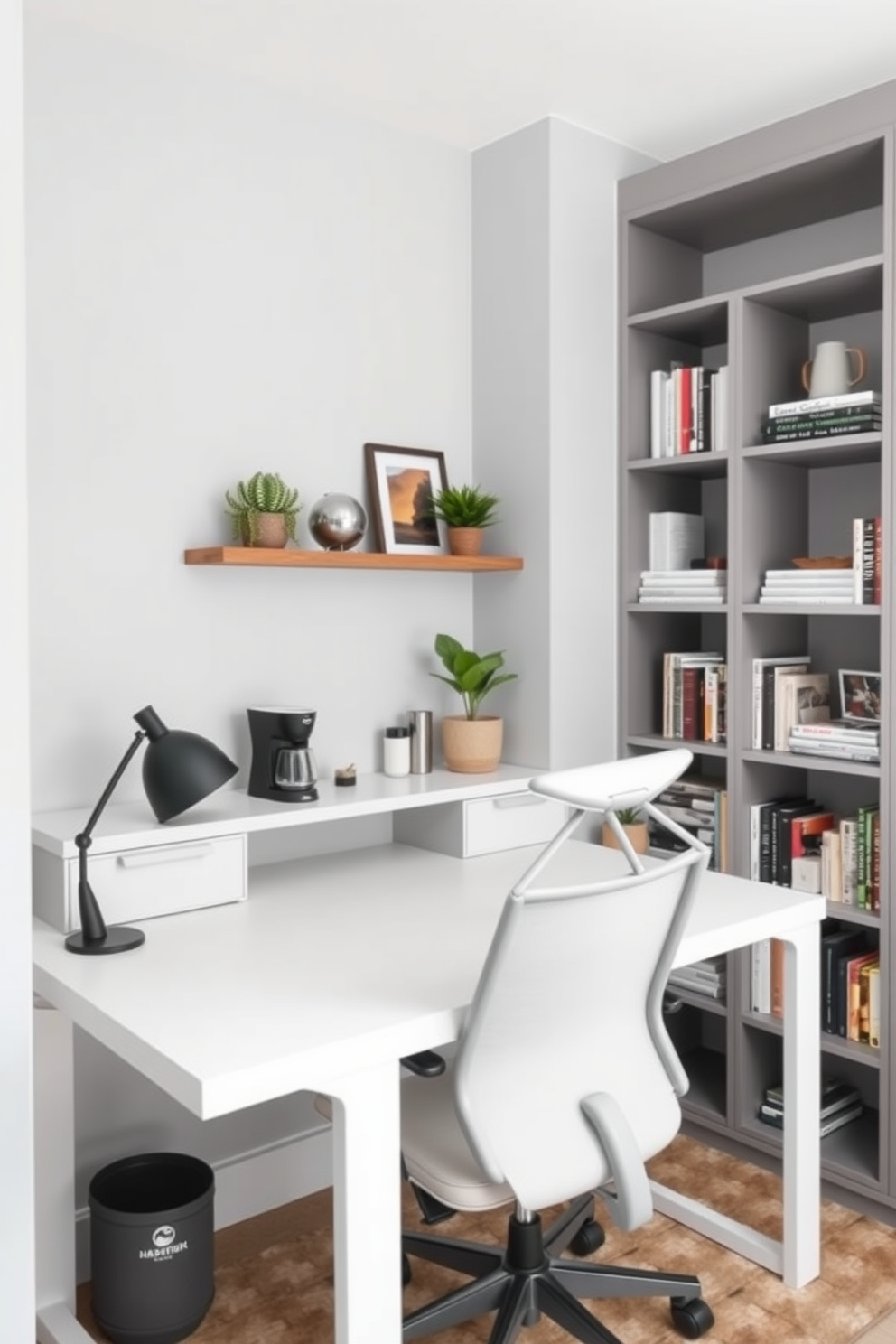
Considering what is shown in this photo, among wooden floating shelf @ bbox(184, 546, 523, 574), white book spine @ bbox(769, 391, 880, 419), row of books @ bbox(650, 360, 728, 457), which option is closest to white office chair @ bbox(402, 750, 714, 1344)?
wooden floating shelf @ bbox(184, 546, 523, 574)

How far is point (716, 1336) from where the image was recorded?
2129mm

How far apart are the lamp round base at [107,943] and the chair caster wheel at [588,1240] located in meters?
1.14

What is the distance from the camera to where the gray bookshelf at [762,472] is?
2.55 m

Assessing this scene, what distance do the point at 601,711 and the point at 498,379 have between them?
3.00 ft

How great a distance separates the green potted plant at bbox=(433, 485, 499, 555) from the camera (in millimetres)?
2885

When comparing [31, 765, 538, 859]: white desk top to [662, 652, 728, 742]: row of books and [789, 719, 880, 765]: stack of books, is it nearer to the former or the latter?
[662, 652, 728, 742]: row of books

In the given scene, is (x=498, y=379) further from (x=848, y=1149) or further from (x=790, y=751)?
(x=848, y=1149)

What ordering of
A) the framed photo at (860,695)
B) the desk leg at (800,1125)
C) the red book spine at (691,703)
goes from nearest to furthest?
the desk leg at (800,1125) → the framed photo at (860,695) → the red book spine at (691,703)

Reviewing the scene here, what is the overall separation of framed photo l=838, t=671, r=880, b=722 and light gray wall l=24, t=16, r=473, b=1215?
3.39ft

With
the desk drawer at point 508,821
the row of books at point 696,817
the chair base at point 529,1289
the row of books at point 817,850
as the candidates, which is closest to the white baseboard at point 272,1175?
A: the chair base at point 529,1289

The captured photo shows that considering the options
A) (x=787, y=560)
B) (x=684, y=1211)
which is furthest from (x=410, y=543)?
(x=684, y=1211)

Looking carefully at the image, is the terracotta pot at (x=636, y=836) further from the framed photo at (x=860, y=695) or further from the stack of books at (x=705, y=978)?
the framed photo at (x=860, y=695)

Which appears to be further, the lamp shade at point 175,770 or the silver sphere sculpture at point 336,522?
the silver sphere sculpture at point 336,522

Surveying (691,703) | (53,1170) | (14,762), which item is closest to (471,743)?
(691,703)
